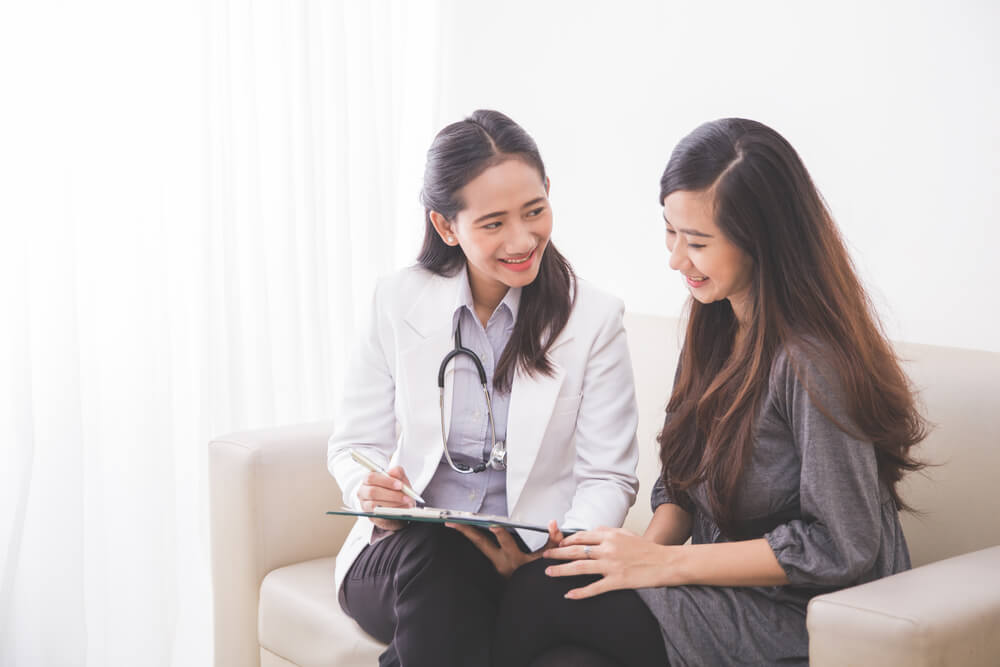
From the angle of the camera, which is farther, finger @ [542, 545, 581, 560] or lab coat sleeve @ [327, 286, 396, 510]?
lab coat sleeve @ [327, 286, 396, 510]

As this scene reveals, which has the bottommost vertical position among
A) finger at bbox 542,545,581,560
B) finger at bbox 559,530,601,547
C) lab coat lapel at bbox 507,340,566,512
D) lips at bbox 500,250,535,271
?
finger at bbox 542,545,581,560

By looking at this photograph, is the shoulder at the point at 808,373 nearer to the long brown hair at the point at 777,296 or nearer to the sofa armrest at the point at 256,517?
the long brown hair at the point at 777,296

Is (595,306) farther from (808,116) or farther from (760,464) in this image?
(808,116)

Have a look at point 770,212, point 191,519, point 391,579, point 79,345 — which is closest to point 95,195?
point 79,345

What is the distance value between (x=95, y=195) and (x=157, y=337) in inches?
14.8

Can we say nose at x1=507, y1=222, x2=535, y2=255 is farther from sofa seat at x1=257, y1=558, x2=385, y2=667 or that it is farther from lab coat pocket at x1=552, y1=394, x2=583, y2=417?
sofa seat at x1=257, y1=558, x2=385, y2=667

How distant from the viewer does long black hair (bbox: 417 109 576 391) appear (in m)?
1.67

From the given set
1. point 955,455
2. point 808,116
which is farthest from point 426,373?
point 808,116

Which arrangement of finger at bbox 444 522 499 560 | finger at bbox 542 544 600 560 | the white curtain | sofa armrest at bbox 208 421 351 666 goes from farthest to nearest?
the white curtain, sofa armrest at bbox 208 421 351 666, finger at bbox 444 522 499 560, finger at bbox 542 544 600 560

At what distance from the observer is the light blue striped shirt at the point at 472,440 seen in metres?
1.75

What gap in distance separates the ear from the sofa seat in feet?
2.20

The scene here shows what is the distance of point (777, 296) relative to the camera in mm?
1426

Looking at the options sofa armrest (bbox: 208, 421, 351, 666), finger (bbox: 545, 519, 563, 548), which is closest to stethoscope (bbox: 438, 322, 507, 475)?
finger (bbox: 545, 519, 563, 548)

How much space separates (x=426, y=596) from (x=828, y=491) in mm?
588
